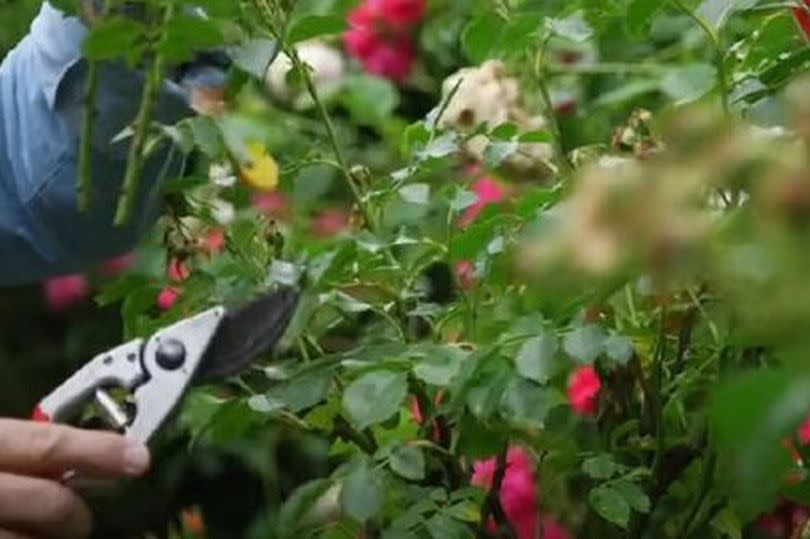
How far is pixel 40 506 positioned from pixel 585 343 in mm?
271

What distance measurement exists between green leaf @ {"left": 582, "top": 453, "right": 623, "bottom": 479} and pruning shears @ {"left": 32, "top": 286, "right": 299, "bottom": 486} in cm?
17

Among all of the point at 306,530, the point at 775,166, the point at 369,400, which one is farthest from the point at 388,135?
the point at 775,166

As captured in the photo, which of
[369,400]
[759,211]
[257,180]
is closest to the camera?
[759,211]

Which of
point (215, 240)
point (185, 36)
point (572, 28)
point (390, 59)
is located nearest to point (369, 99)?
point (390, 59)

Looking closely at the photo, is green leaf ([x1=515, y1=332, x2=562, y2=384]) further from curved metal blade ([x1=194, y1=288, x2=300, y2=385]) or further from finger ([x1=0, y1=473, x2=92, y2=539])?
finger ([x1=0, y1=473, x2=92, y2=539])

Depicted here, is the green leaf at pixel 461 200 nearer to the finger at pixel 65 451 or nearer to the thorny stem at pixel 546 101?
the thorny stem at pixel 546 101

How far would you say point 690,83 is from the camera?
0.87 m

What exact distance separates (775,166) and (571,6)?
64 centimetres

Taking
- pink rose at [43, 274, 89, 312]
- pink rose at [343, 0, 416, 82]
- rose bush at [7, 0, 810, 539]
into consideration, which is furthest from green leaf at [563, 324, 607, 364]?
pink rose at [43, 274, 89, 312]

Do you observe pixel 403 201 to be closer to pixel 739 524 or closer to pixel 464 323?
pixel 464 323

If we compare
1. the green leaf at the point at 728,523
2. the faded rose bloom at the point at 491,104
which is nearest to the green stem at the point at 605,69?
the faded rose bloom at the point at 491,104

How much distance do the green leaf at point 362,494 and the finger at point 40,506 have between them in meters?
0.13

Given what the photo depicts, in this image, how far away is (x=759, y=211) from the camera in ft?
0.94

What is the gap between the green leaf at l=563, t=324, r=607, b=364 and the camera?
851mm
